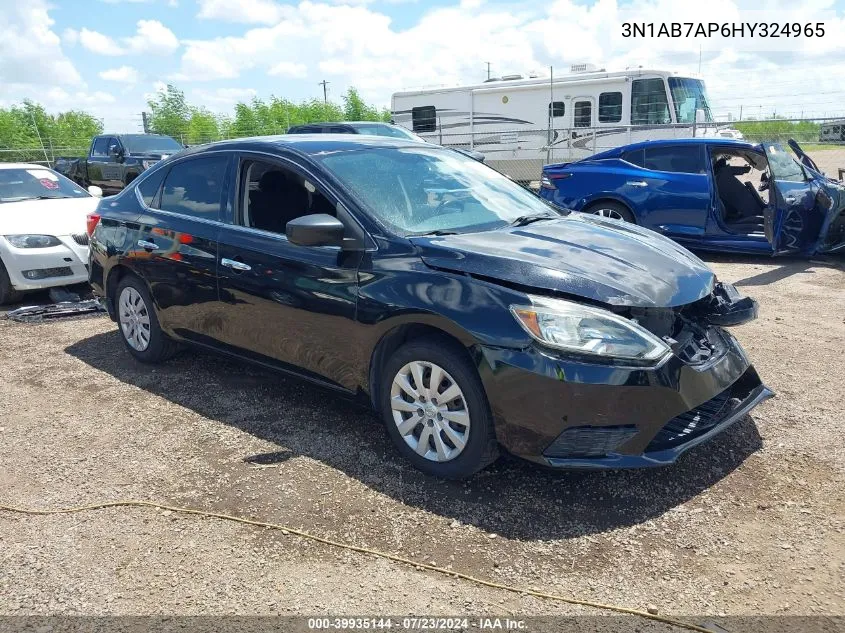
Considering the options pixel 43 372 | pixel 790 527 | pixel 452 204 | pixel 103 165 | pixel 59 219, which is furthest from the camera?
pixel 103 165

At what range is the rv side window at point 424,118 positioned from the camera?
74.1 ft

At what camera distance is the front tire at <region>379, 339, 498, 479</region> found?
3.39m

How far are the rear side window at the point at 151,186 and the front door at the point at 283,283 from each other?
1035 mm

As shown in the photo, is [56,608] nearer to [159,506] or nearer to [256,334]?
[159,506]

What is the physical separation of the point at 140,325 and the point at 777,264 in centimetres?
750

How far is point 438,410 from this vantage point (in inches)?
139

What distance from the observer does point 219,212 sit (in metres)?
4.68

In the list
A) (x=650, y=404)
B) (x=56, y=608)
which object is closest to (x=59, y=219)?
(x=56, y=608)

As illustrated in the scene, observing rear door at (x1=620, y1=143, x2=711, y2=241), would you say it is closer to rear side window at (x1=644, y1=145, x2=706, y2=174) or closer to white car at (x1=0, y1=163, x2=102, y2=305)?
rear side window at (x1=644, y1=145, x2=706, y2=174)

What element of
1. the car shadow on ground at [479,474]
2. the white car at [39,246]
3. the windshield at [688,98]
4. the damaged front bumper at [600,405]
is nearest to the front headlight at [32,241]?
the white car at [39,246]

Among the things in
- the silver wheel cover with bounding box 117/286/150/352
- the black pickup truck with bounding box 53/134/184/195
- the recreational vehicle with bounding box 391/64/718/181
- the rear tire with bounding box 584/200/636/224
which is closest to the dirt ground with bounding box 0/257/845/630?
the silver wheel cover with bounding box 117/286/150/352

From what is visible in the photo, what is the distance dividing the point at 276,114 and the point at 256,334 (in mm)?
34283

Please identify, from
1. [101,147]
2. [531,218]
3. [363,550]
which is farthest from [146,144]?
[363,550]

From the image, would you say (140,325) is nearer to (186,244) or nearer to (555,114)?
(186,244)
